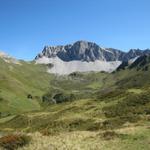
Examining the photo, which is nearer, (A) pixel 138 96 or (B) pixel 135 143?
(B) pixel 135 143

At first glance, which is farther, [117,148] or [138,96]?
[138,96]

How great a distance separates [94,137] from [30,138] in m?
5.21

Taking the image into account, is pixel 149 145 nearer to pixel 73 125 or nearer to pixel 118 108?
pixel 73 125

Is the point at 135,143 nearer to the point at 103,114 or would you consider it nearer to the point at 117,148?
the point at 117,148

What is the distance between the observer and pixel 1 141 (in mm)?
24594

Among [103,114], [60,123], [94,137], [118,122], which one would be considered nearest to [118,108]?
[103,114]

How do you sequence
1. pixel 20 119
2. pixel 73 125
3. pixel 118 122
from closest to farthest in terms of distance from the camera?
pixel 118 122
pixel 73 125
pixel 20 119

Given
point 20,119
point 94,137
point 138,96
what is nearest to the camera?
point 94,137

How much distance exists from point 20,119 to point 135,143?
211ft

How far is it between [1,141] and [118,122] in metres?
21.5

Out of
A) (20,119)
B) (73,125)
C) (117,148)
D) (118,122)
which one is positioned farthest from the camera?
(20,119)

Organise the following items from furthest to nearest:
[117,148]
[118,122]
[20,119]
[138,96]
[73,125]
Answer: [20,119], [138,96], [73,125], [118,122], [117,148]

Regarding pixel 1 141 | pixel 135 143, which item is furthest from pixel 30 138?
pixel 135 143

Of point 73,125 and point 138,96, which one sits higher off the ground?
point 138,96
